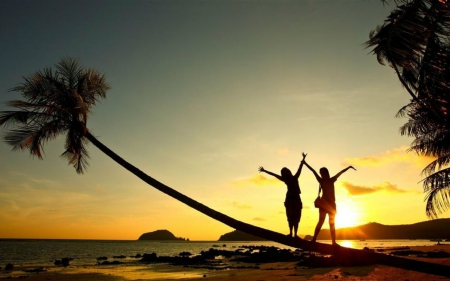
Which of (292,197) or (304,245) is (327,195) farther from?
(304,245)

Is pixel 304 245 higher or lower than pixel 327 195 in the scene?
lower

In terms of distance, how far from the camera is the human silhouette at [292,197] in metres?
6.74

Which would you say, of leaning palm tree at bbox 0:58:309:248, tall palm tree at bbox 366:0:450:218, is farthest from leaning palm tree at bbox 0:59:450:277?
tall palm tree at bbox 366:0:450:218

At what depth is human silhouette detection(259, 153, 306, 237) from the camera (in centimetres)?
674

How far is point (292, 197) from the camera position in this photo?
6.96 meters

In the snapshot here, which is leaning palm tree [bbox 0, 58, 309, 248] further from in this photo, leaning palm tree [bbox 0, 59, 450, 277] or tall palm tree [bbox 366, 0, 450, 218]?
tall palm tree [bbox 366, 0, 450, 218]

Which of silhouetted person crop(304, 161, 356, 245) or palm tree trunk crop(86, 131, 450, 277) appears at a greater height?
silhouetted person crop(304, 161, 356, 245)

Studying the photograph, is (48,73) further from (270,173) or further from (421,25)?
(421,25)

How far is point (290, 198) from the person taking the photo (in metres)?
6.95

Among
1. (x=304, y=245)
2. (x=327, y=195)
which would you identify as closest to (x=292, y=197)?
(x=327, y=195)

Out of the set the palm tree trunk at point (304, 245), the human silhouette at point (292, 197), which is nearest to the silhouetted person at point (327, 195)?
the human silhouette at point (292, 197)

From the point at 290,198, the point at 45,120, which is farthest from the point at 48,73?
the point at 290,198

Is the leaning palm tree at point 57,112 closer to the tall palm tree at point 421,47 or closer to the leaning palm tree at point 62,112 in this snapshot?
the leaning palm tree at point 62,112

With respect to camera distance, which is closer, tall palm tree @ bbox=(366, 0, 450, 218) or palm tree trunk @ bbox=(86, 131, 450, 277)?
palm tree trunk @ bbox=(86, 131, 450, 277)
